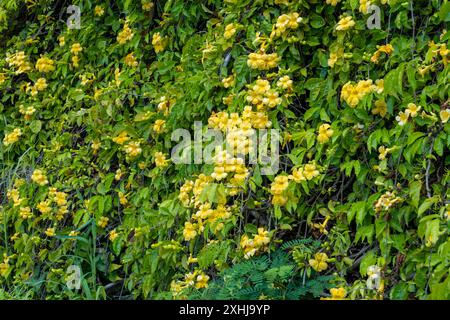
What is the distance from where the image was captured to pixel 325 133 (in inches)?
122

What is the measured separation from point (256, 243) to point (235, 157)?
0.35m

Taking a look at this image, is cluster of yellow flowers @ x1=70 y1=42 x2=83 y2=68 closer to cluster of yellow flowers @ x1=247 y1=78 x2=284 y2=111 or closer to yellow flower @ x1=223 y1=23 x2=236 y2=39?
yellow flower @ x1=223 y1=23 x2=236 y2=39

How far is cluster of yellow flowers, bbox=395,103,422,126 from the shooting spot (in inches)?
113

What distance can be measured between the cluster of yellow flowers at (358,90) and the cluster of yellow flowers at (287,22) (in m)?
0.38

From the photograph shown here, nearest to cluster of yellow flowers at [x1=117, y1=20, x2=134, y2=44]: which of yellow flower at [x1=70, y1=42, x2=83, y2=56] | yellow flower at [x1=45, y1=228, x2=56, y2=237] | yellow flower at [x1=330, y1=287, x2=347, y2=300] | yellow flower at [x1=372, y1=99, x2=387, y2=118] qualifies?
yellow flower at [x1=70, y1=42, x2=83, y2=56]

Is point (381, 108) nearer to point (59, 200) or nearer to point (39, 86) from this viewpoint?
point (59, 200)

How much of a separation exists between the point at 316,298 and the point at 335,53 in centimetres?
96

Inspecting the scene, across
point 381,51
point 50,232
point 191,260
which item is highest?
point 381,51

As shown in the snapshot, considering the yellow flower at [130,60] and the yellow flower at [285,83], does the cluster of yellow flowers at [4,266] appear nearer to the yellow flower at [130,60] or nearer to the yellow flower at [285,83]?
the yellow flower at [130,60]

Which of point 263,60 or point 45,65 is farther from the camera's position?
point 45,65

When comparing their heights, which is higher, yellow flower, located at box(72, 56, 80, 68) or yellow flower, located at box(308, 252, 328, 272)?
yellow flower, located at box(72, 56, 80, 68)

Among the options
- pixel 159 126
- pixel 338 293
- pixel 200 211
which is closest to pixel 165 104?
pixel 159 126

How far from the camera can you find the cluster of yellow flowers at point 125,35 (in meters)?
4.08
